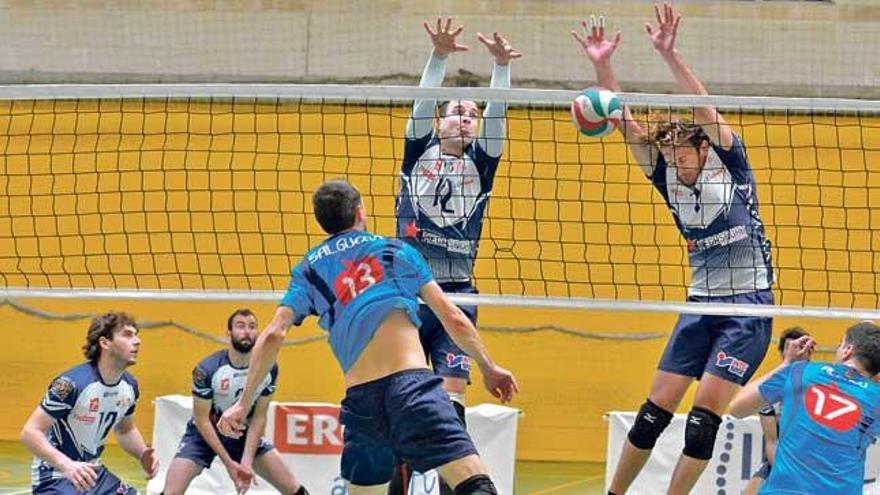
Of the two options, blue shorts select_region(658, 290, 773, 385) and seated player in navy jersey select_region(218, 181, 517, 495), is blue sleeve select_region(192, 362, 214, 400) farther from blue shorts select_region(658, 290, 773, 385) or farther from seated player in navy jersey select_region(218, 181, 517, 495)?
seated player in navy jersey select_region(218, 181, 517, 495)

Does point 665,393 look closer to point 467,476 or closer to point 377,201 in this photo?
point 467,476

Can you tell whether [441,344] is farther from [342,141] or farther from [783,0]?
[783,0]

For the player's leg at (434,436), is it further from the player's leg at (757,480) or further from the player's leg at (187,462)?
the player's leg at (757,480)

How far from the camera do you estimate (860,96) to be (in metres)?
15.5

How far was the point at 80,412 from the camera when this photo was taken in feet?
28.7

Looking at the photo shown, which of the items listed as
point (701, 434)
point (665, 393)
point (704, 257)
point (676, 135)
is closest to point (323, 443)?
point (665, 393)

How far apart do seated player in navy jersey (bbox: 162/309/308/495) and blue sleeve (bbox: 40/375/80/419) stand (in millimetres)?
2040

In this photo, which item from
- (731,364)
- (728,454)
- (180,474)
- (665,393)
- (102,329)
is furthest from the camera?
(728,454)

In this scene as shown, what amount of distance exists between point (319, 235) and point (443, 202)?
6.46m

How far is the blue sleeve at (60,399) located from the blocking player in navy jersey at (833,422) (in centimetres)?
426

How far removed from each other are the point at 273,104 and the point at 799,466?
996cm

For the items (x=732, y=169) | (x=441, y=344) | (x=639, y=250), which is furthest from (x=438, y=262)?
(x=639, y=250)

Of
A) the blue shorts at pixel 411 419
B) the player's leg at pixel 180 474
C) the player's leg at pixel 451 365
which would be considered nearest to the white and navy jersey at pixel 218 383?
the player's leg at pixel 180 474

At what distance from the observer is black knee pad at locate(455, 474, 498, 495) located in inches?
246
